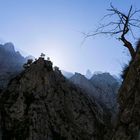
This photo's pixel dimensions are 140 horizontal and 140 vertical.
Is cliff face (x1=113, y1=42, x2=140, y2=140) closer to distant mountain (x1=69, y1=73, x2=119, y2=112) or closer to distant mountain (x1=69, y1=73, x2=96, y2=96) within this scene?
distant mountain (x1=69, y1=73, x2=119, y2=112)

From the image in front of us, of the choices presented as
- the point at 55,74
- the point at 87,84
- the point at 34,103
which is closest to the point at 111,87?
the point at 87,84

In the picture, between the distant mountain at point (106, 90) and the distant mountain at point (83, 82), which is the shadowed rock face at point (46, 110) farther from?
the distant mountain at point (83, 82)

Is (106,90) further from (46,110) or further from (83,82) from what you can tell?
(46,110)

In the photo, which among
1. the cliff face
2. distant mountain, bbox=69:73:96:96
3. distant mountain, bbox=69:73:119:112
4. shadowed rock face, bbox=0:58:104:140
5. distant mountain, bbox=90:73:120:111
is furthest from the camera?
distant mountain, bbox=69:73:96:96

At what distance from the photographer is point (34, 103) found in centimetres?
4819

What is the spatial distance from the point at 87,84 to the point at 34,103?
90267 millimetres

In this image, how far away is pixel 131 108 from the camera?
711 inches

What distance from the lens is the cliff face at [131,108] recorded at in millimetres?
16427

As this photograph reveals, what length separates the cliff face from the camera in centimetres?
1643

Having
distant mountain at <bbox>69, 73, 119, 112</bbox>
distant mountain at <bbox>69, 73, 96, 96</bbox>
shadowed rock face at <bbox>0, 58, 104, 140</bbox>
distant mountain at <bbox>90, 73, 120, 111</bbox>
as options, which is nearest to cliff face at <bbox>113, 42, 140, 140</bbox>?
shadowed rock face at <bbox>0, 58, 104, 140</bbox>

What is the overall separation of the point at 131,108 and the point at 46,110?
1247 inches

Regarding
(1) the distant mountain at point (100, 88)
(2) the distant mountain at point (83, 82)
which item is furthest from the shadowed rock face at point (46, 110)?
(2) the distant mountain at point (83, 82)

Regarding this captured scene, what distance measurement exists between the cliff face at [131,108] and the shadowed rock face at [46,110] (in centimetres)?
2621

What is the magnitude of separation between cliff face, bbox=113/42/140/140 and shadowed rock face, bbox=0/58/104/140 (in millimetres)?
26212
